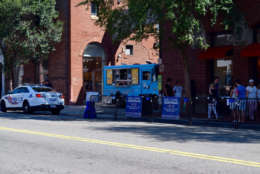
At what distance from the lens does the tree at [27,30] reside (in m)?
26.4

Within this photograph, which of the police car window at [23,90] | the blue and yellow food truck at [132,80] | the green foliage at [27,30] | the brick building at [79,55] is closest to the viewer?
the police car window at [23,90]

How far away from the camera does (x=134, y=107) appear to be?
61.2 feet

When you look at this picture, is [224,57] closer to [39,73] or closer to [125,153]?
[125,153]

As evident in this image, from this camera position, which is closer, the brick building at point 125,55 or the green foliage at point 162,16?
the green foliage at point 162,16

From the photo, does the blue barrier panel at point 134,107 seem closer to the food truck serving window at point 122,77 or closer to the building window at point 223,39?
the building window at point 223,39

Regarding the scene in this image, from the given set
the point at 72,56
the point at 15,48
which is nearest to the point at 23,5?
the point at 15,48

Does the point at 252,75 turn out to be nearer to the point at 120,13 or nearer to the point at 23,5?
the point at 120,13

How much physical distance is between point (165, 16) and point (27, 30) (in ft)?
44.5

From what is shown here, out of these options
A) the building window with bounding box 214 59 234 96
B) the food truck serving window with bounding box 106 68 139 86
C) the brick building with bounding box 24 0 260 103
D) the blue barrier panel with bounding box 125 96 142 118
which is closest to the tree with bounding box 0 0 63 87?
→ the brick building with bounding box 24 0 260 103

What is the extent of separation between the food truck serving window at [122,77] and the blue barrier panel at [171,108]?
8.26 meters

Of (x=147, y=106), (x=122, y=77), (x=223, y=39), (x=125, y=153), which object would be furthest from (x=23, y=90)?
(x=125, y=153)

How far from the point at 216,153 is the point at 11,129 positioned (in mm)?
7736

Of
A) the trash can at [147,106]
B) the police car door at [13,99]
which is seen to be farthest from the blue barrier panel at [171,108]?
the police car door at [13,99]

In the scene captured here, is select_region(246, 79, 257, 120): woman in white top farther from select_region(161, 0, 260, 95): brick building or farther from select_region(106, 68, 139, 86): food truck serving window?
select_region(106, 68, 139, 86): food truck serving window
